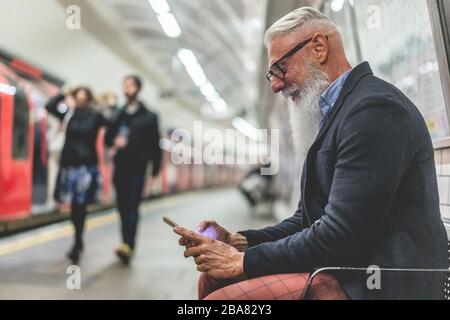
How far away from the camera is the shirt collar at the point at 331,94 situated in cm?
127

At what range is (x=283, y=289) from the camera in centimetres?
117

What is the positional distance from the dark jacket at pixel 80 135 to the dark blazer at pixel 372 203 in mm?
3501

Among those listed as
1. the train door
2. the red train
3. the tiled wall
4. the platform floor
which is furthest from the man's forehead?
the train door

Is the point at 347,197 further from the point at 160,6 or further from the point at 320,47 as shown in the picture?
the point at 160,6

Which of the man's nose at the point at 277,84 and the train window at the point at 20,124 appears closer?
the man's nose at the point at 277,84

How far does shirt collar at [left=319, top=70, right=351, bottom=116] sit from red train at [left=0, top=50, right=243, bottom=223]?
390 centimetres

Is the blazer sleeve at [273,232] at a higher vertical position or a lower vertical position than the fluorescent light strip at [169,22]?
lower

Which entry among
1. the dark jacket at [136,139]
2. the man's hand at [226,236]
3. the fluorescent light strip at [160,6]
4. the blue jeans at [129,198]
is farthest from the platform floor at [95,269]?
the fluorescent light strip at [160,6]

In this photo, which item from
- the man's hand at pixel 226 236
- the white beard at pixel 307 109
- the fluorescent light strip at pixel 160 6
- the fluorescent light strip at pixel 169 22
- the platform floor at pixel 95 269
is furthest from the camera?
the fluorescent light strip at pixel 169 22

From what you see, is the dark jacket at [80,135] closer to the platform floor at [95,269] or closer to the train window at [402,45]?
the platform floor at [95,269]

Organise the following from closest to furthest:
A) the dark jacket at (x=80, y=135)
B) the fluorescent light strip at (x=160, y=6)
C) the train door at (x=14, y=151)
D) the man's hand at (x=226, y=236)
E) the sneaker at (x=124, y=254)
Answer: the man's hand at (x=226, y=236)
the sneaker at (x=124, y=254)
the dark jacket at (x=80, y=135)
the train door at (x=14, y=151)
the fluorescent light strip at (x=160, y=6)
